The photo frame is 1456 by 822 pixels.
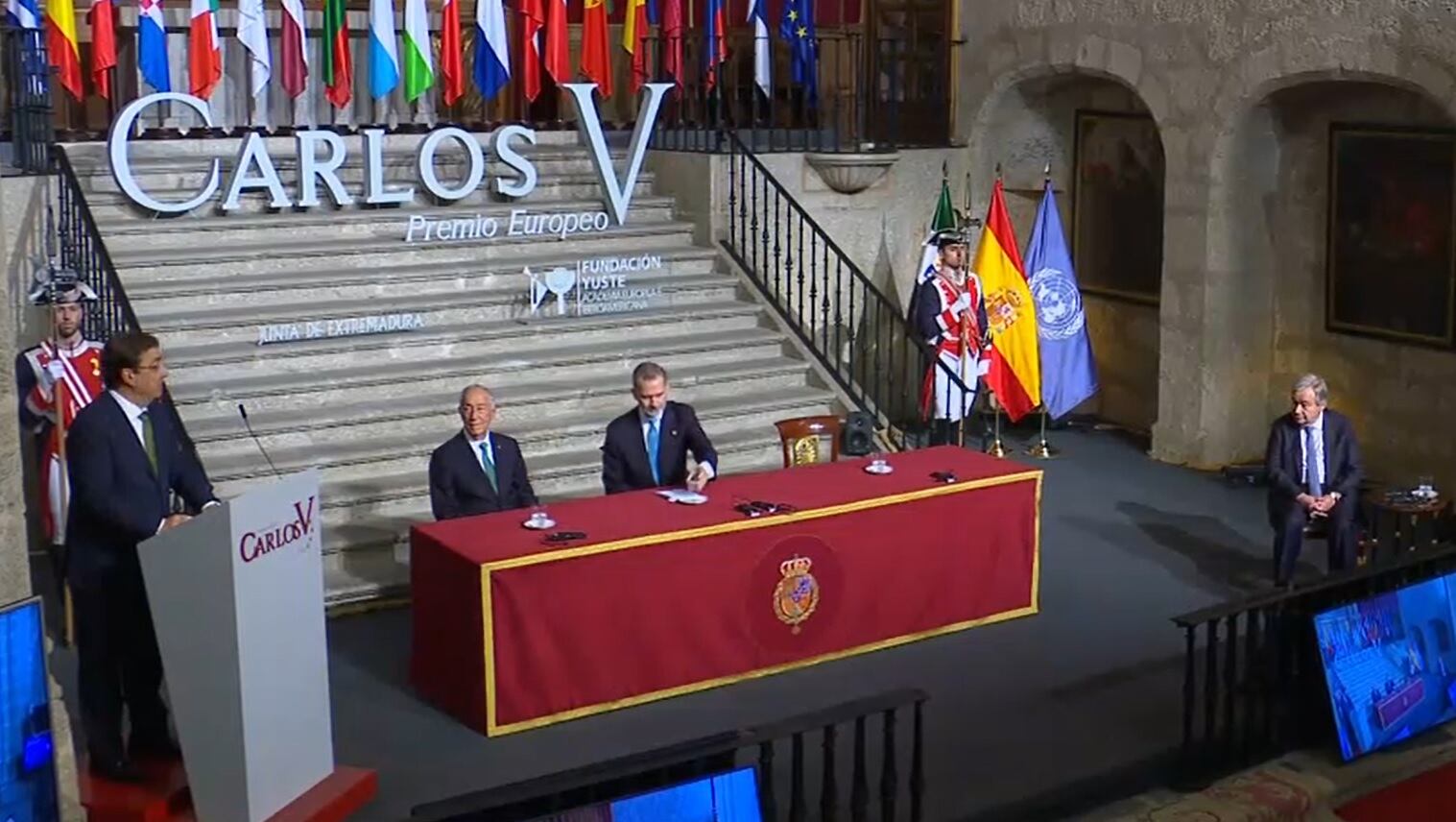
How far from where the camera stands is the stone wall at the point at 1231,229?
35.9ft

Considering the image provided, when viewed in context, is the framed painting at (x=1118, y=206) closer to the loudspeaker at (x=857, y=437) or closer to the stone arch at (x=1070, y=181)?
the stone arch at (x=1070, y=181)

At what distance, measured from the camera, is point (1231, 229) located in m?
11.6

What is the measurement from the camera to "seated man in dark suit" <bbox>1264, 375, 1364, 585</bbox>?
844 cm

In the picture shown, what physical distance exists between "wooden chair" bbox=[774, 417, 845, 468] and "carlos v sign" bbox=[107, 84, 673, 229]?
3.10 m

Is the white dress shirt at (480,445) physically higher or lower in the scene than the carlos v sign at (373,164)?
lower

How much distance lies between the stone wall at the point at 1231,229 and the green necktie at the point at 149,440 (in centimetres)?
738

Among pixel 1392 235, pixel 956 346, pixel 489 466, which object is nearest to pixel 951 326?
pixel 956 346

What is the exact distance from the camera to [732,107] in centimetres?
1284

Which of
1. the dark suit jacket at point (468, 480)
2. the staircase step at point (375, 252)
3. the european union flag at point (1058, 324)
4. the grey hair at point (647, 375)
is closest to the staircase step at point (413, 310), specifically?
the staircase step at point (375, 252)

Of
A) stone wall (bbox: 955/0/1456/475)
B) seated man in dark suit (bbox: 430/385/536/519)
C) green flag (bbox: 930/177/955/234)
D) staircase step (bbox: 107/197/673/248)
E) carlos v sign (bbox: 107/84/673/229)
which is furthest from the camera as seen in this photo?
green flag (bbox: 930/177/955/234)

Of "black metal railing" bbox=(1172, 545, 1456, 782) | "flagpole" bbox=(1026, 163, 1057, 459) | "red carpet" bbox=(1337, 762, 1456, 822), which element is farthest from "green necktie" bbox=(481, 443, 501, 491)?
"flagpole" bbox=(1026, 163, 1057, 459)

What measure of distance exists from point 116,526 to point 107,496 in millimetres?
103

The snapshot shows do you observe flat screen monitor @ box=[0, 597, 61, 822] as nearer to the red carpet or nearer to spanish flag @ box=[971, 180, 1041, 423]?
the red carpet

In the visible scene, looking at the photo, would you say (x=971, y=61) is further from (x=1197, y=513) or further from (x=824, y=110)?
(x=1197, y=513)
